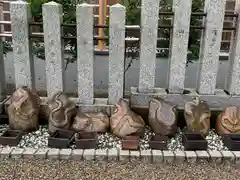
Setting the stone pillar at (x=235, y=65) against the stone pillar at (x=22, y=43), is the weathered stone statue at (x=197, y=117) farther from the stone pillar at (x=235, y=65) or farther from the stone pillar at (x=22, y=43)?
the stone pillar at (x=22, y=43)

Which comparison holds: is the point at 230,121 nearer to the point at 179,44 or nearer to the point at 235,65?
the point at 235,65

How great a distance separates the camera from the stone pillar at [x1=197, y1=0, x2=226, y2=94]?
3.42 metres

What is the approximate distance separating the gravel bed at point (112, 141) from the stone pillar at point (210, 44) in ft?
1.95

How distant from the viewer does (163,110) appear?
A: 339 cm

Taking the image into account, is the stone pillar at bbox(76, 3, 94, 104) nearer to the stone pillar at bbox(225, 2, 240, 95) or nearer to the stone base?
the stone base

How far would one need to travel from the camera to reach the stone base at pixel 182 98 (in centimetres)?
365

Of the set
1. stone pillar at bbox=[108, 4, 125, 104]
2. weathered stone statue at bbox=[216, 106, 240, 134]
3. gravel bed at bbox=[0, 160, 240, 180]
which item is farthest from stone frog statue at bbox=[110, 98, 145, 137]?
weathered stone statue at bbox=[216, 106, 240, 134]

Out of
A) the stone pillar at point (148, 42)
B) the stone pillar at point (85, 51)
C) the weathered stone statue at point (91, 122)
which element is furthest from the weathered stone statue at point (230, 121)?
the stone pillar at point (85, 51)

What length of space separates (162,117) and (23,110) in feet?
5.07

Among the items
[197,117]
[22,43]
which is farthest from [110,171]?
[22,43]

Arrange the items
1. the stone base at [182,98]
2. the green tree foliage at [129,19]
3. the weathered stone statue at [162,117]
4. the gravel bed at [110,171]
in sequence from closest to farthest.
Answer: the gravel bed at [110,171]
the weathered stone statue at [162,117]
the stone base at [182,98]
the green tree foliage at [129,19]

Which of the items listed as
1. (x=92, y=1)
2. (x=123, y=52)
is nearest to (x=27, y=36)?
(x=123, y=52)

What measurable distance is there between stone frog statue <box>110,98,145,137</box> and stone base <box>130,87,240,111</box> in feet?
0.77

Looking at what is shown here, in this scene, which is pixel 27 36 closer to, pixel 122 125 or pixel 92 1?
pixel 122 125
